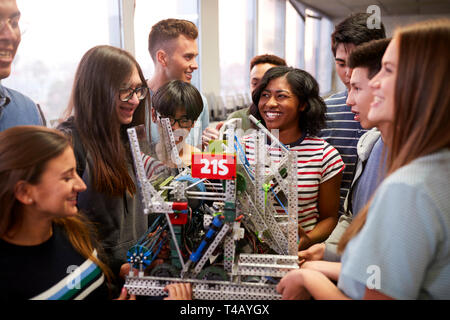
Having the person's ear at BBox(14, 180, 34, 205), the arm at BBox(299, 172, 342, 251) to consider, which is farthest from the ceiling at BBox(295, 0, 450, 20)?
the person's ear at BBox(14, 180, 34, 205)

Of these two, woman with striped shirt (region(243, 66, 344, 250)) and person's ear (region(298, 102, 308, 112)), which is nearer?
woman with striped shirt (region(243, 66, 344, 250))

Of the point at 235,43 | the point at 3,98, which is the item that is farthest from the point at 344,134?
the point at 235,43

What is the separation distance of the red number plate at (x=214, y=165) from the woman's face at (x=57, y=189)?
39 centimetres

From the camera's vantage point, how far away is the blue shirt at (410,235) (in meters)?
0.75

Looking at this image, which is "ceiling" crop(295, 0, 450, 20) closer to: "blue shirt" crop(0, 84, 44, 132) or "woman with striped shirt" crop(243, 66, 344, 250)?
"woman with striped shirt" crop(243, 66, 344, 250)

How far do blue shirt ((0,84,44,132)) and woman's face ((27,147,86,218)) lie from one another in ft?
1.17

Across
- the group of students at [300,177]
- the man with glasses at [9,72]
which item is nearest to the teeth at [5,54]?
the man with glasses at [9,72]

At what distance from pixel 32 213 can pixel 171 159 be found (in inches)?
23.7

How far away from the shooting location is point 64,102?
165cm

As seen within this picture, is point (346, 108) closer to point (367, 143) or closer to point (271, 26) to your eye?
point (367, 143)

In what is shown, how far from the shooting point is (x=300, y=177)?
165 cm

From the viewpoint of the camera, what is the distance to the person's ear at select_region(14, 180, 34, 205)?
3.32 ft
